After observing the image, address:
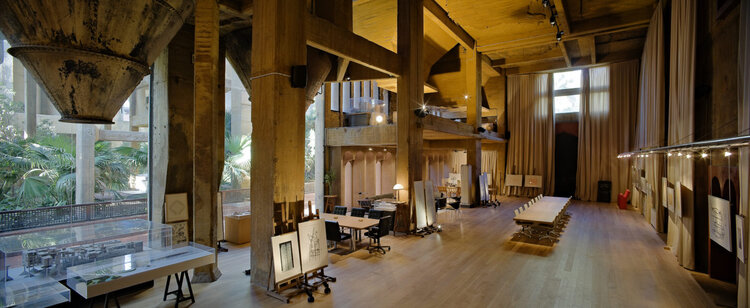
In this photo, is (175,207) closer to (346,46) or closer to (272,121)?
(272,121)

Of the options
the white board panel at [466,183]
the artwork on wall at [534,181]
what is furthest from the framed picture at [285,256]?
the artwork on wall at [534,181]

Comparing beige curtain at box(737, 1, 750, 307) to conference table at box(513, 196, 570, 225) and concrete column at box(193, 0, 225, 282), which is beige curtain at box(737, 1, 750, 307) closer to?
conference table at box(513, 196, 570, 225)

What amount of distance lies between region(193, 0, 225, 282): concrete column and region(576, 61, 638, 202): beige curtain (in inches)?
715

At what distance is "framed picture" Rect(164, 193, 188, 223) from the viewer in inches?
255

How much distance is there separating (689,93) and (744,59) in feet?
8.74

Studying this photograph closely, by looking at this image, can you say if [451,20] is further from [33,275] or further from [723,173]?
[33,275]

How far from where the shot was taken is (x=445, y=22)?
40.2ft

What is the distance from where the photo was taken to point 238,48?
793cm

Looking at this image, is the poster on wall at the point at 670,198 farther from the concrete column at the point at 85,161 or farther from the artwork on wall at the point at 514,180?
the concrete column at the point at 85,161

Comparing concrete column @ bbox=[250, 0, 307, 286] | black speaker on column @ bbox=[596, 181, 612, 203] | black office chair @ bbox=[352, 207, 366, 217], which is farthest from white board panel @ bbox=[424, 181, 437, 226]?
black speaker on column @ bbox=[596, 181, 612, 203]

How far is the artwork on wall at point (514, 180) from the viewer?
18.9 metres

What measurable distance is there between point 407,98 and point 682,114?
624cm

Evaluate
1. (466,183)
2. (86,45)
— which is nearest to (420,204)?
(466,183)

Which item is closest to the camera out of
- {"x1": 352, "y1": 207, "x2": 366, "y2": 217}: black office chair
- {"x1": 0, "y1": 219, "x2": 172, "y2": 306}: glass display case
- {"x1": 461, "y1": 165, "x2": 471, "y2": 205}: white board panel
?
{"x1": 0, "y1": 219, "x2": 172, "y2": 306}: glass display case
